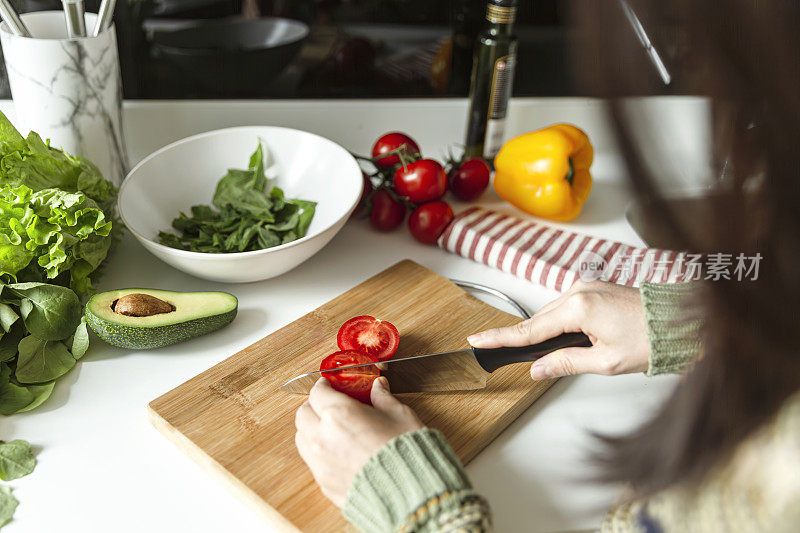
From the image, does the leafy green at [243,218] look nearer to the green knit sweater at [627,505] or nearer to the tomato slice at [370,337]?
the tomato slice at [370,337]

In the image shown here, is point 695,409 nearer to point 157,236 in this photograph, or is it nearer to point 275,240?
point 275,240

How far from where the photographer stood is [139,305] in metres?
0.91

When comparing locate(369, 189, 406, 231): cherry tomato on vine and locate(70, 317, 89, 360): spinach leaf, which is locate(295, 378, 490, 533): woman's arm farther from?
locate(369, 189, 406, 231): cherry tomato on vine

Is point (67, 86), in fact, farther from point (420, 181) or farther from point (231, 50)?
point (420, 181)

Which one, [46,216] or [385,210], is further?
[385,210]

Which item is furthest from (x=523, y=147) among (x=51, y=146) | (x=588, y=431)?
(x=51, y=146)

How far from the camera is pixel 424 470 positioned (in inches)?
27.0

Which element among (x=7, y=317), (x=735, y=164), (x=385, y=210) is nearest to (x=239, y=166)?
(x=385, y=210)

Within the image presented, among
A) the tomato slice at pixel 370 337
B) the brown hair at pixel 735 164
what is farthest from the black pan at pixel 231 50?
the brown hair at pixel 735 164

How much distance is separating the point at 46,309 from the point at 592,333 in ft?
2.35

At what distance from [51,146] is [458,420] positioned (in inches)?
30.5

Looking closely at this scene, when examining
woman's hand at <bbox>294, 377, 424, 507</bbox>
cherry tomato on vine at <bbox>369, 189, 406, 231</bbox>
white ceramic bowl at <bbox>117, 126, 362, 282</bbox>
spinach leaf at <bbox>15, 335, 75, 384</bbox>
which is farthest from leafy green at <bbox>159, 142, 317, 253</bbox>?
woman's hand at <bbox>294, 377, 424, 507</bbox>

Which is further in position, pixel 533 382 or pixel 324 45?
pixel 324 45

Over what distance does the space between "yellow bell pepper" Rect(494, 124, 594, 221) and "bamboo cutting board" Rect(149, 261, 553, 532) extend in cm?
29
